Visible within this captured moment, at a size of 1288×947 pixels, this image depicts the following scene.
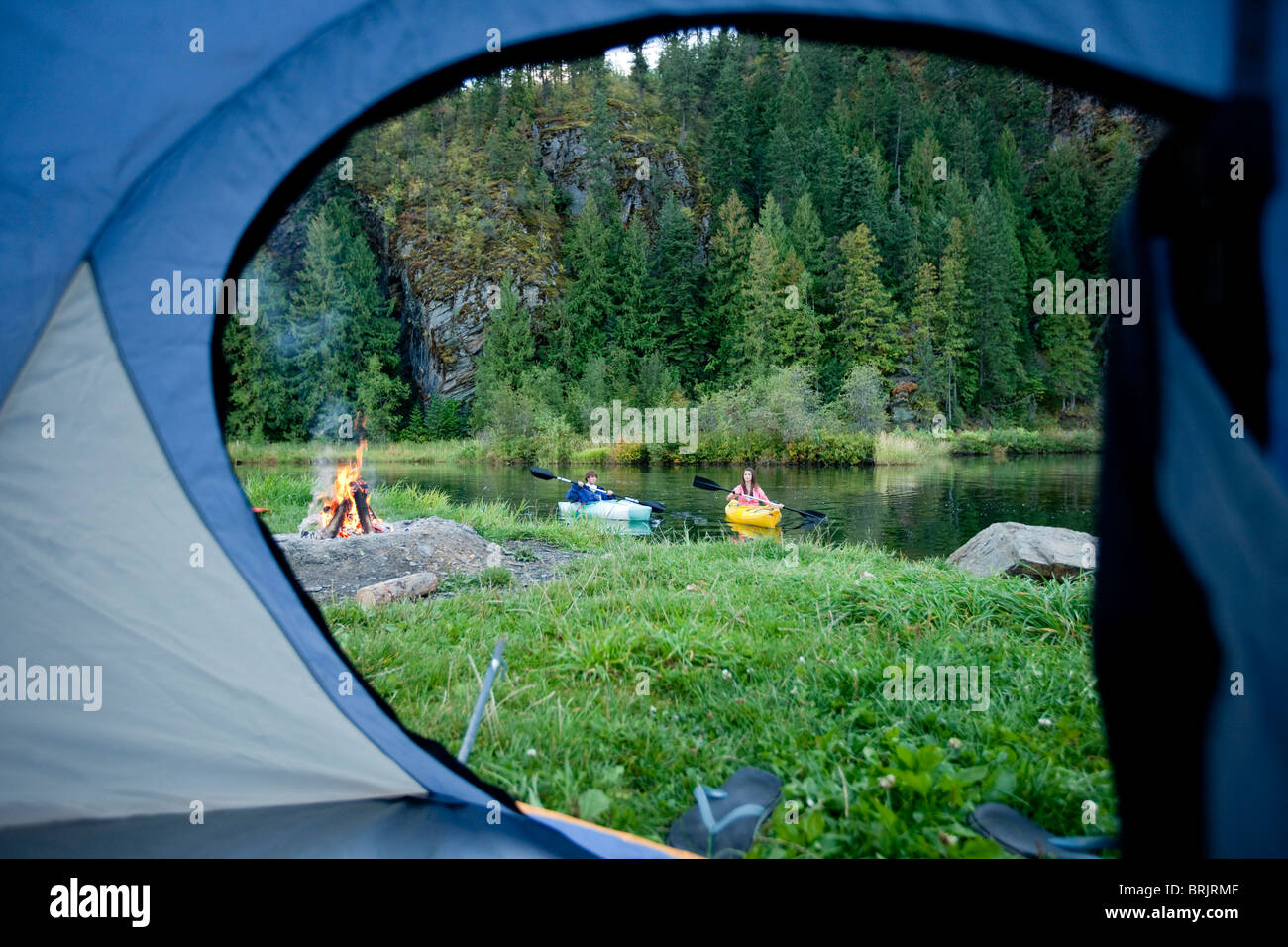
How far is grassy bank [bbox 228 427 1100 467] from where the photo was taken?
69.4ft

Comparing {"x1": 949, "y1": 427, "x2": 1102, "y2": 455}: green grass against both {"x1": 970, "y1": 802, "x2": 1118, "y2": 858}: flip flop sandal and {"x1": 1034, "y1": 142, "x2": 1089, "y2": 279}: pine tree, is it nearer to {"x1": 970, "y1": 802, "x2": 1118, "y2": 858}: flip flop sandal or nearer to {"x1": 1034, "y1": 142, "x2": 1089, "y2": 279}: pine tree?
{"x1": 1034, "y1": 142, "x2": 1089, "y2": 279}: pine tree

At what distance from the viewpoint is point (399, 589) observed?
173 inches

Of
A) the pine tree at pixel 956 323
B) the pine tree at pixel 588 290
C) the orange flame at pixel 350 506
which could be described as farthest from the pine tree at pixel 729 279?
the orange flame at pixel 350 506

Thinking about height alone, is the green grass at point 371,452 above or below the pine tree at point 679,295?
below

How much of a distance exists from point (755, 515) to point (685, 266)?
29982mm

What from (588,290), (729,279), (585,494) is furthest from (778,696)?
(729,279)

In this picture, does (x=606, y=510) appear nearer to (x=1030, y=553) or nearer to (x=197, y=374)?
(x=1030, y=553)

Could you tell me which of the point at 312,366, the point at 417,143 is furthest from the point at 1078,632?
the point at 417,143

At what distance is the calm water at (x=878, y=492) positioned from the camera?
9812mm

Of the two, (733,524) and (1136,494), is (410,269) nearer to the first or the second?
(733,524)

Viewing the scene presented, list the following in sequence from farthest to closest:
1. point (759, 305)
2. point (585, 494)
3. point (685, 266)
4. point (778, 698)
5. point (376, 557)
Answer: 1. point (685, 266)
2. point (759, 305)
3. point (585, 494)
4. point (376, 557)
5. point (778, 698)

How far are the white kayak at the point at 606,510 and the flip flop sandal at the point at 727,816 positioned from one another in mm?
7395

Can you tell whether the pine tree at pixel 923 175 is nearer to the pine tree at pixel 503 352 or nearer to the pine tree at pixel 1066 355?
the pine tree at pixel 1066 355

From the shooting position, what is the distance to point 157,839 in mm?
1422
